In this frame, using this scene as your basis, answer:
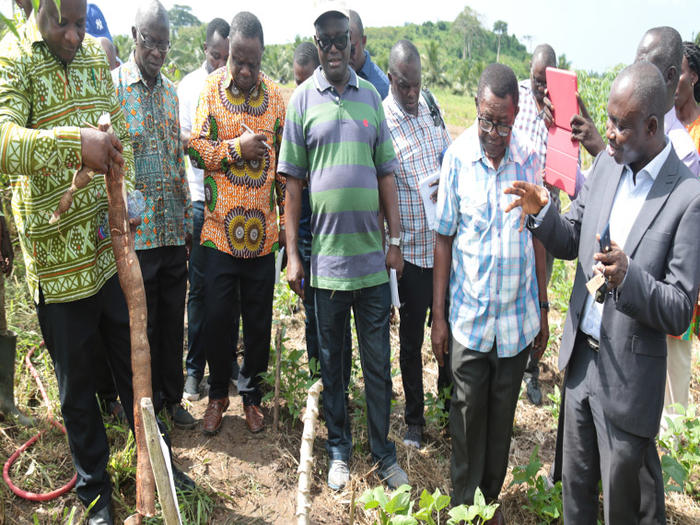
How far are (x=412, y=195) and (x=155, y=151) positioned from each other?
152 centimetres

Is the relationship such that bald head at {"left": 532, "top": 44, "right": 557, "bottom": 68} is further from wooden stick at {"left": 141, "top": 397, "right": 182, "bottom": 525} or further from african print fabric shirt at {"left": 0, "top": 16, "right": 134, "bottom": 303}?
wooden stick at {"left": 141, "top": 397, "right": 182, "bottom": 525}

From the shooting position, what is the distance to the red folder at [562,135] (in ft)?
9.71

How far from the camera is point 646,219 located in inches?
78.9

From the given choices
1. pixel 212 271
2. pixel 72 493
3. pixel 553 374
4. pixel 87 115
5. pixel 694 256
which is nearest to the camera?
pixel 694 256

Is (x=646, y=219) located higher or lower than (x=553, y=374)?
higher

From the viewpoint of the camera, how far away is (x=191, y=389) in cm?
374

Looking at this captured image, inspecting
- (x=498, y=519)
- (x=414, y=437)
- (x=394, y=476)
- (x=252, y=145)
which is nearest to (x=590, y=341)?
(x=498, y=519)

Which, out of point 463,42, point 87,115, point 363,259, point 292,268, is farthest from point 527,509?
point 463,42

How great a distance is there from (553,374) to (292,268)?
101 inches

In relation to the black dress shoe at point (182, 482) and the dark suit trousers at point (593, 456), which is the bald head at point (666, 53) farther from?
the black dress shoe at point (182, 482)

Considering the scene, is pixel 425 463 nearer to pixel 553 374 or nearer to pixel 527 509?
pixel 527 509

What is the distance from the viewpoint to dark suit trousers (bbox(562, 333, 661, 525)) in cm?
214

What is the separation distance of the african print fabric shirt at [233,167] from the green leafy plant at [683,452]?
7.71 feet

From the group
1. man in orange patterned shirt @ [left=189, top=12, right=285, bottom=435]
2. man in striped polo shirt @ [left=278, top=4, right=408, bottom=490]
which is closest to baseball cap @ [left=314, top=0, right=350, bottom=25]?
man in striped polo shirt @ [left=278, top=4, right=408, bottom=490]
